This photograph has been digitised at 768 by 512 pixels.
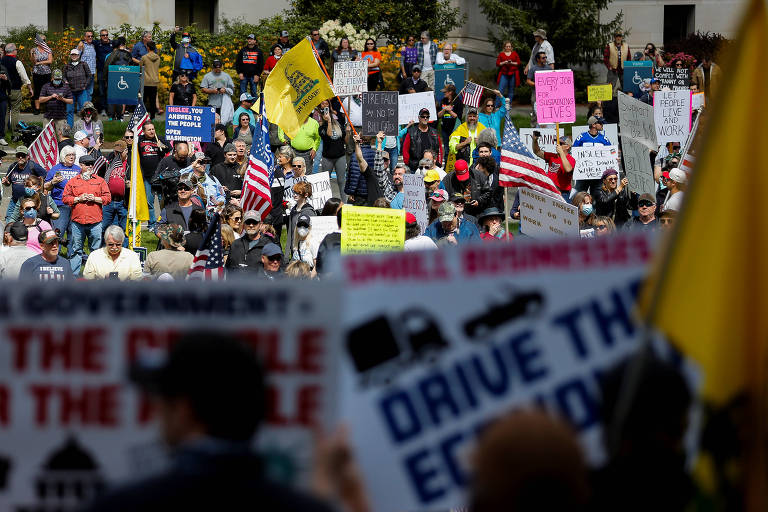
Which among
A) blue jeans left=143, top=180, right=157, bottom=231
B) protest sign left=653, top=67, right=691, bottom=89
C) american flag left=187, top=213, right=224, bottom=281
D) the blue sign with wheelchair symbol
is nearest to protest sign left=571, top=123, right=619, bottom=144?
protest sign left=653, top=67, right=691, bottom=89

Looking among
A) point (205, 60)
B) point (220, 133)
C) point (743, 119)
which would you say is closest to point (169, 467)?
point (743, 119)

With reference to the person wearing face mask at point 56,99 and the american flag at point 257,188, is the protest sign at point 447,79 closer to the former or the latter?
the person wearing face mask at point 56,99

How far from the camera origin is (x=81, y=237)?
15.8m

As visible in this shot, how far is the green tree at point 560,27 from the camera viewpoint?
3238 centimetres

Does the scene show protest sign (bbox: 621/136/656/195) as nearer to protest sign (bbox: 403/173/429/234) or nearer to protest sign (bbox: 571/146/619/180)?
protest sign (bbox: 571/146/619/180)

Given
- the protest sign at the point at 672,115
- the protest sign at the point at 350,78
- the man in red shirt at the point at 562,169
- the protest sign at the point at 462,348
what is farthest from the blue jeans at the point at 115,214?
the protest sign at the point at 462,348

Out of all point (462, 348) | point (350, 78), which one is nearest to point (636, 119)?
point (350, 78)

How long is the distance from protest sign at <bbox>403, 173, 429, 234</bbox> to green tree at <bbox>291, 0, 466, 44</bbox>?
1599 cm

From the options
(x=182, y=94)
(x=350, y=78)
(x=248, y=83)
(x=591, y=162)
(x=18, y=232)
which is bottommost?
(x=18, y=232)

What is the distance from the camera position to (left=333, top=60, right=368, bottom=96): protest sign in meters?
20.8

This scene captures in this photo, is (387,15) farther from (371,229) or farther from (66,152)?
(371,229)

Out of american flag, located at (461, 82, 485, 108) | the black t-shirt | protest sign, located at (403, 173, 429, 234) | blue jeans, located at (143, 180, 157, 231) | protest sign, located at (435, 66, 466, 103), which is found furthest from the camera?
protest sign, located at (435, 66, 466, 103)

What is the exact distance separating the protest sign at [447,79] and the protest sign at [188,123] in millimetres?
6660

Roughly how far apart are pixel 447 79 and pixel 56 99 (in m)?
7.39
